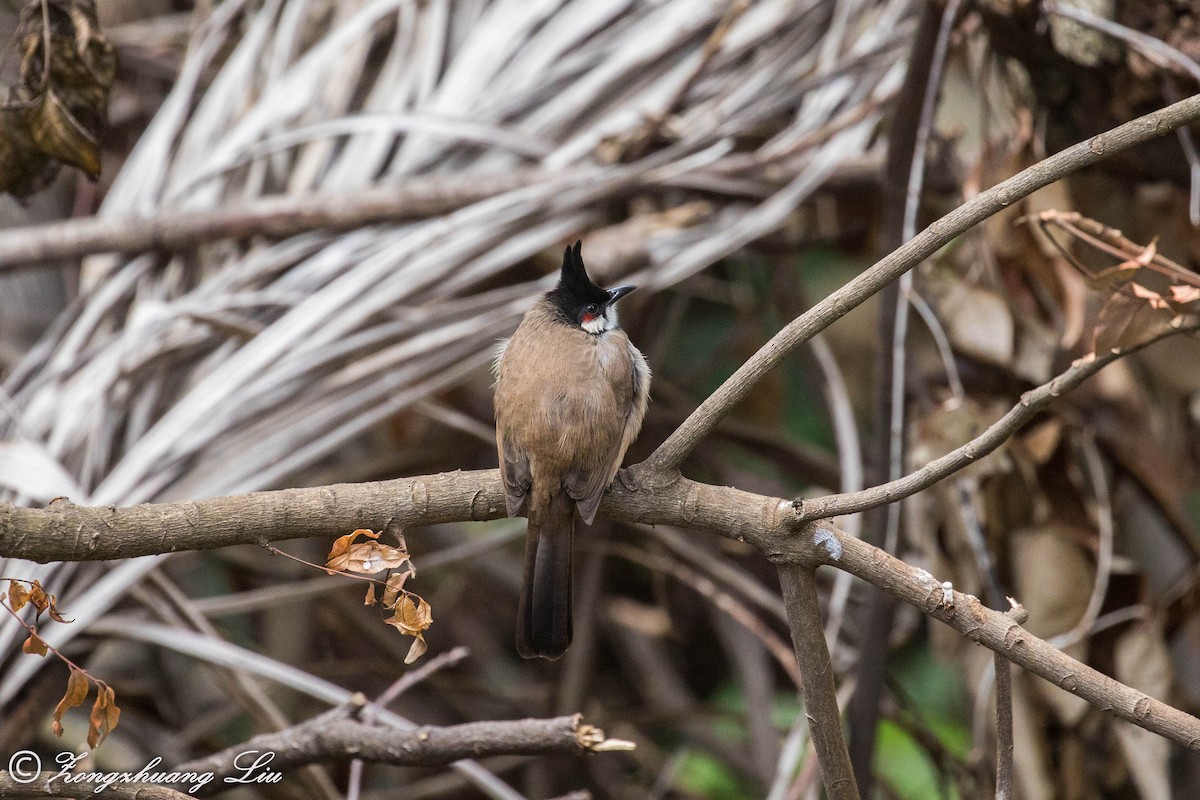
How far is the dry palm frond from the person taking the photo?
2443 mm

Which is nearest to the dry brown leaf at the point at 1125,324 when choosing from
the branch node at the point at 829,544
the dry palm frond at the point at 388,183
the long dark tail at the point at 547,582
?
the branch node at the point at 829,544

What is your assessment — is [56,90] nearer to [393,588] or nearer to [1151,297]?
[393,588]

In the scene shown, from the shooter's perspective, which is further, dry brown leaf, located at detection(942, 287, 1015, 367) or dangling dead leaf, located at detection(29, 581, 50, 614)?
dry brown leaf, located at detection(942, 287, 1015, 367)

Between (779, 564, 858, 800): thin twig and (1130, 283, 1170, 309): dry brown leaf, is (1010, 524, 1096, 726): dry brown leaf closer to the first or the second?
(1130, 283, 1170, 309): dry brown leaf

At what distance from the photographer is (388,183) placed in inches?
114

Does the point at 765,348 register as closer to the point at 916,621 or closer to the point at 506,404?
the point at 506,404

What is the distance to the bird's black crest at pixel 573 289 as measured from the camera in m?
2.20

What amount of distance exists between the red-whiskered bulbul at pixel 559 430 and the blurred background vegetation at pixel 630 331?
0.47 m

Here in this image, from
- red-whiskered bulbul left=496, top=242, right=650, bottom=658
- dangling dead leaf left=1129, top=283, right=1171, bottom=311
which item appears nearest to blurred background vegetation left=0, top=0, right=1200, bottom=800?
dangling dead leaf left=1129, top=283, right=1171, bottom=311

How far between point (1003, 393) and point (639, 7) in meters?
1.45

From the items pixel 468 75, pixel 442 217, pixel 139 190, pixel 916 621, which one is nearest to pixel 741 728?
pixel 916 621

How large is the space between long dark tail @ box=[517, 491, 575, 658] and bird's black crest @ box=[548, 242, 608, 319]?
48 centimetres

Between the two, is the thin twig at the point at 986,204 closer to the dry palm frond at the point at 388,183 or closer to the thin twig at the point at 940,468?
the thin twig at the point at 940,468

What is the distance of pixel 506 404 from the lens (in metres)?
2.01
